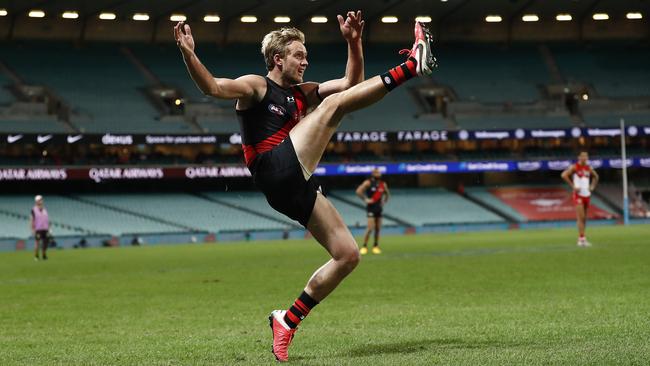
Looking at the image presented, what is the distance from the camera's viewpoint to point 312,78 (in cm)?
5988

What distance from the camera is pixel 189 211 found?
54.6m

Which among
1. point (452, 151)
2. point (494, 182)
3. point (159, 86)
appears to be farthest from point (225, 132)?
point (494, 182)

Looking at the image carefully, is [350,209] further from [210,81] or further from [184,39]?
[210,81]

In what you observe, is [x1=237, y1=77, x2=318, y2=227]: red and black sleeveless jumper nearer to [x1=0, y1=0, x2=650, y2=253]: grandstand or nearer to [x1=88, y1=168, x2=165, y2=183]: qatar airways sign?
[x1=0, y1=0, x2=650, y2=253]: grandstand

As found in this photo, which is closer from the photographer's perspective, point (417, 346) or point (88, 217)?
point (417, 346)

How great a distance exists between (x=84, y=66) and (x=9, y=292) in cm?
4685

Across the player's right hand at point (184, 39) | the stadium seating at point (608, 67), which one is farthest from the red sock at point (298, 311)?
the stadium seating at point (608, 67)

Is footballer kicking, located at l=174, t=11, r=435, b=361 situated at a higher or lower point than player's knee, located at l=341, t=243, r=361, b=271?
higher

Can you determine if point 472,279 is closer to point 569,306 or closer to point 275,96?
point 569,306

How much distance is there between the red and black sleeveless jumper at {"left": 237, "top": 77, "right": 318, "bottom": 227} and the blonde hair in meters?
0.24

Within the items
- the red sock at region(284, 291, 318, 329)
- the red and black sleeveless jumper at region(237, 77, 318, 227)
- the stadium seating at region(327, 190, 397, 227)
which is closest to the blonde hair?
the red and black sleeveless jumper at region(237, 77, 318, 227)

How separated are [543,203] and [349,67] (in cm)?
5474

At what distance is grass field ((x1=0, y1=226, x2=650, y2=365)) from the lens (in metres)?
7.20

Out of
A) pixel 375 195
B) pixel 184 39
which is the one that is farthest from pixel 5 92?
pixel 184 39
